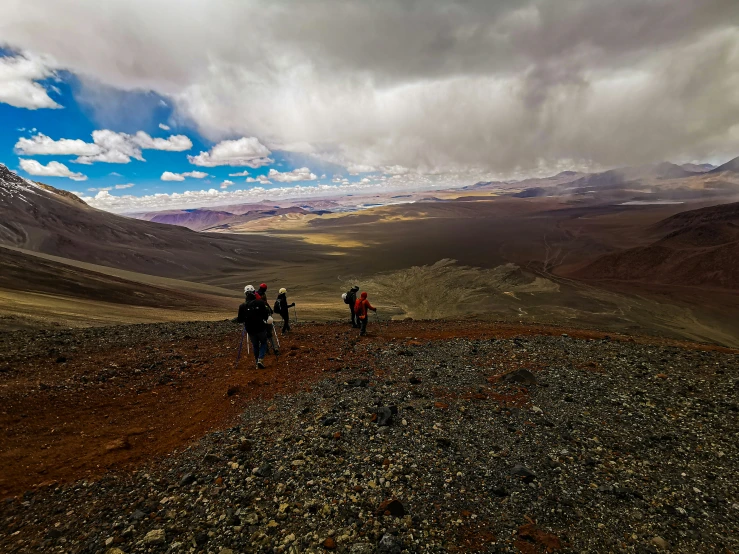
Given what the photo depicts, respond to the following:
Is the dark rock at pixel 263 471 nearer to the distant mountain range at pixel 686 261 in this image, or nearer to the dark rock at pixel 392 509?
the dark rock at pixel 392 509

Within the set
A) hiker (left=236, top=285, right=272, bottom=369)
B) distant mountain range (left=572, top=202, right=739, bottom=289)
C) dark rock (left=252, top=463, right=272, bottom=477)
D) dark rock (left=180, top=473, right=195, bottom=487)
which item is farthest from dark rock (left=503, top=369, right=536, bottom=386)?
distant mountain range (left=572, top=202, right=739, bottom=289)

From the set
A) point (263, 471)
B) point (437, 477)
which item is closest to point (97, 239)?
point (263, 471)

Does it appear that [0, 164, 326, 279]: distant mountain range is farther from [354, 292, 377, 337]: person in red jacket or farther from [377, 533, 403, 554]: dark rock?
[377, 533, 403, 554]: dark rock

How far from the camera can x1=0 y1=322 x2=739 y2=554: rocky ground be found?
4.17 m

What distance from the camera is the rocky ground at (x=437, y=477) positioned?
4.17m

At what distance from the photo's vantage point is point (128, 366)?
9.22m

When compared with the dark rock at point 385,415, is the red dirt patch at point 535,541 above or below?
below

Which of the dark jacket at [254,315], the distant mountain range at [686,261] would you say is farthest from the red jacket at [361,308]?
the distant mountain range at [686,261]

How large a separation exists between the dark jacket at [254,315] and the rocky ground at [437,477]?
1.90 m

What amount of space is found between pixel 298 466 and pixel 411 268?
76141mm

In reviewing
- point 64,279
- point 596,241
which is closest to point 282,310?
point 64,279

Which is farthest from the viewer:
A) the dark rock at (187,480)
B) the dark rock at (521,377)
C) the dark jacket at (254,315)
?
the dark jacket at (254,315)

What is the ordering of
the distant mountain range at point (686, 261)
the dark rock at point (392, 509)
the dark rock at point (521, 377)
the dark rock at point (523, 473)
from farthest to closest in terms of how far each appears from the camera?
the distant mountain range at point (686, 261), the dark rock at point (521, 377), the dark rock at point (523, 473), the dark rock at point (392, 509)

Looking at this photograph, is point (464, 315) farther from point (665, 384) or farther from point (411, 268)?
point (411, 268)
